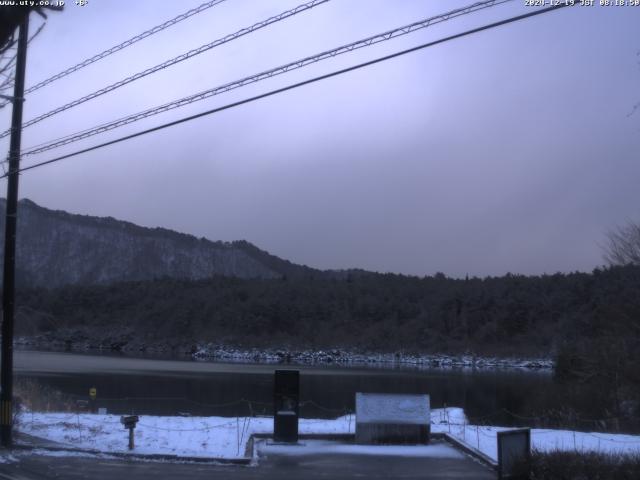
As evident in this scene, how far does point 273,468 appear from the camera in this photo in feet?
54.1

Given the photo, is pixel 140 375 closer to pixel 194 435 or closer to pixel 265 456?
pixel 194 435

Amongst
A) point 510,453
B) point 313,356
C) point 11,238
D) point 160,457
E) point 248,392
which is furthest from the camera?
point 313,356

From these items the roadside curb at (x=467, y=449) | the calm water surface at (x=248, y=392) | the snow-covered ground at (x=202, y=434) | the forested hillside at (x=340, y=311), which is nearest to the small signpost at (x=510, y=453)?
the roadside curb at (x=467, y=449)

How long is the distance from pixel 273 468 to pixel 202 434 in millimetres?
4821

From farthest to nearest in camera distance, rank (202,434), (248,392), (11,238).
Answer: (248,392) → (202,434) → (11,238)

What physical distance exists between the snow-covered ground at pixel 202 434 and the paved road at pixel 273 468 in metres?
0.97

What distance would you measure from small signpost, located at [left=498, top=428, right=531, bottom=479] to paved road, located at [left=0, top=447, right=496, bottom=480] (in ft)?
5.22

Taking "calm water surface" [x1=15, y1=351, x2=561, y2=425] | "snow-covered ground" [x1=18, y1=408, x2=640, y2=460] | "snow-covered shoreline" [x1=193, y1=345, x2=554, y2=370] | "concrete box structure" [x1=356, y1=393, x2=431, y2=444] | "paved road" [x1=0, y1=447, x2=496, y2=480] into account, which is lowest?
"snow-covered shoreline" [x1=193, y1=345, x2=554, y2=370]

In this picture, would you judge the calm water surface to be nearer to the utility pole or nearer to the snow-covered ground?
the snow-covered ground

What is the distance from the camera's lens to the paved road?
15.4 m

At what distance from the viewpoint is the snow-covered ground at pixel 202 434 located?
1867cm

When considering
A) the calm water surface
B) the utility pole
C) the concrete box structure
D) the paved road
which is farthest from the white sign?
the utility pole

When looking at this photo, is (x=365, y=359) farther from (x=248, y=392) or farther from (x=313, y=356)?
(x=248, y=392)

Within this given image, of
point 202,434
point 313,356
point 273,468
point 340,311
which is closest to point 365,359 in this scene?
point 313,356
